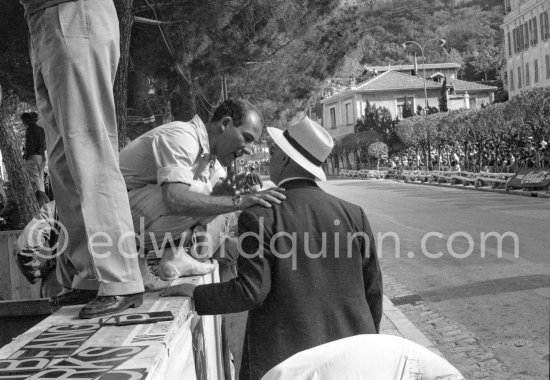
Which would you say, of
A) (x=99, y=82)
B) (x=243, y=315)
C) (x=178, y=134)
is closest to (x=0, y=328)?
(x=178, y=134)

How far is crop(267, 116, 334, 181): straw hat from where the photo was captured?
340 centimetres

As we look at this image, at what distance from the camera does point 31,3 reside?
2.98 meters

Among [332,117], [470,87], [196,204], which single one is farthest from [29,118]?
[332,117]

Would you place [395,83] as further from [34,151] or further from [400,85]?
[34,151]

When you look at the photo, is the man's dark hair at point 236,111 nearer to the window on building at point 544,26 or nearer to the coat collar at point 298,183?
the coat collar at point 298,183

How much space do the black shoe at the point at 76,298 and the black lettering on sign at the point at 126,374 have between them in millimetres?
1227

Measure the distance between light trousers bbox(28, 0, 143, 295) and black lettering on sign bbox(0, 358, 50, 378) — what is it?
74 centimetres

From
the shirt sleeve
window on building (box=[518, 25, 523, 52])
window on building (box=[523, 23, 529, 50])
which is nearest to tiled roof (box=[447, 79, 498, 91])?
window on building (box=[518, 25, 523, 52])

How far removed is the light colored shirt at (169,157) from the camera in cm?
393

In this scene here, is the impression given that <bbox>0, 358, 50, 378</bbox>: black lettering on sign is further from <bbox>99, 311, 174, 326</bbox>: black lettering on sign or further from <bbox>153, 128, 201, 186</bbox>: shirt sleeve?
<bbox>153, 128, 201, 186</bbox>: shirt sleeve

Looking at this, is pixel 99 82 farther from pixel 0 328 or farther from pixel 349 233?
pixel 0 328

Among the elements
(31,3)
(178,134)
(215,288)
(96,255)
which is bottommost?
(215,288)

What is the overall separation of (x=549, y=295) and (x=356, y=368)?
7923mm

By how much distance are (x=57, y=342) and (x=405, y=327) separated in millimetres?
5717
